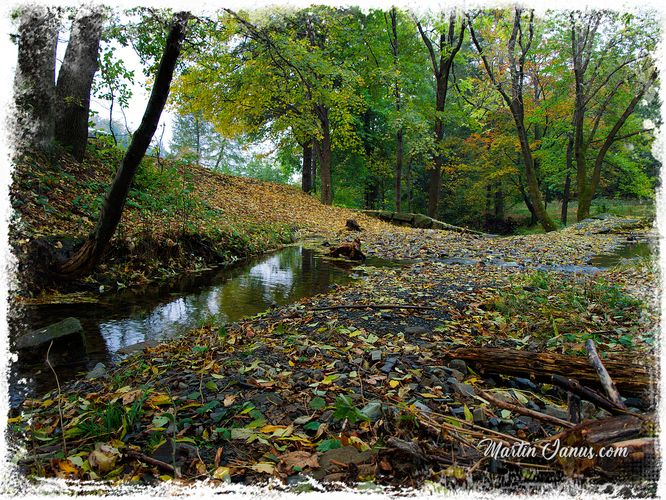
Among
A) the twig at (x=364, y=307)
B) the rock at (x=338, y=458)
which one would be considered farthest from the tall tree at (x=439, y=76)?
the rock at (x=338, y=458)

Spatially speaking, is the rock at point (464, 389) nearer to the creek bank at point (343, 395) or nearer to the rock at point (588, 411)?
the creek bank at point (343, 395)

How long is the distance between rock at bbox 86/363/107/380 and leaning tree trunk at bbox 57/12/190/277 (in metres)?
2.33

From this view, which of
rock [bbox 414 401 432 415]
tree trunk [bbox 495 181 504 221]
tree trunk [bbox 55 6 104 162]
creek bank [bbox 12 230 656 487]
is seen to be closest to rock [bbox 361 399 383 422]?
creek bank [bbox 12 230 656 487]

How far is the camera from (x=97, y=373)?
3254 millimetres

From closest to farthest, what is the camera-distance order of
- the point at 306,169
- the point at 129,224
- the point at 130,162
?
the point at 130,162
the point at 129,224
the point at 306,169

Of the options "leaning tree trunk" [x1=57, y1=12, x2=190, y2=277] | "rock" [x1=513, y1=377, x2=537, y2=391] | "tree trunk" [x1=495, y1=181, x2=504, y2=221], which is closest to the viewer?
"rock" [x1=513, y1=377, x2=537, y2=391]

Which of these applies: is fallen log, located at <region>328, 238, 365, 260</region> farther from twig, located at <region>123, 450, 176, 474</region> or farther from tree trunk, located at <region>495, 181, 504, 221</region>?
tree trunk, located at <region>495, 181, 504, 221</region>

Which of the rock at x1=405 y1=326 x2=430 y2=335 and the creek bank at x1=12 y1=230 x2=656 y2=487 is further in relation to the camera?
the rock at x1=405 y1=326 x2=430 y2=335

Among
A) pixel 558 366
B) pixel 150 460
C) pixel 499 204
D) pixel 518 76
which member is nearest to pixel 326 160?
pixel 518 76

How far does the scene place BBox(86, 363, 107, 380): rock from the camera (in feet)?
10.5

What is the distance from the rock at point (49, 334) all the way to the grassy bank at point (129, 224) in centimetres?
194

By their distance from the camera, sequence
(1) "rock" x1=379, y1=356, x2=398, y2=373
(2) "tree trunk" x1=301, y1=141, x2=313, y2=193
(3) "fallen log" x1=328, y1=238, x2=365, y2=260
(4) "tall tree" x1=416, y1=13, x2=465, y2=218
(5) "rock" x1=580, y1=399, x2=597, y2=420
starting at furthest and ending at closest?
(2) "tree trunk" x1=301, y1=141, x2=313, y2=193
(4) "tall tree" x1=416, y1=13, x2=465, y2=218
(3) "fallen log" x1=328, y1=238, x2=365, y2=260
(1) "rock" x1=379, y1=356, x2=398, y2=373
(5) "rock" x1=580, y1=399, x2=597, y2=420

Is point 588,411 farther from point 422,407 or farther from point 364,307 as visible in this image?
point 364,307

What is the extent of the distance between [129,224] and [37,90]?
3.45m
